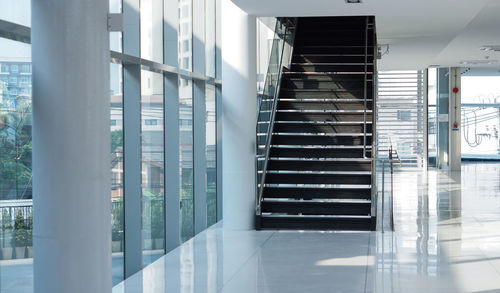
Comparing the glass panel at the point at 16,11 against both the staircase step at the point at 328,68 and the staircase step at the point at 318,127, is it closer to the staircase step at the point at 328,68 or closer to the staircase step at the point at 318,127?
the staircase step at the point at 318,127

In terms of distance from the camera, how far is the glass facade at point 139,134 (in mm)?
5984

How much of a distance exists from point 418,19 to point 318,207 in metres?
3.74

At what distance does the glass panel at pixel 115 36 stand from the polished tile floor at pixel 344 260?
2516mm

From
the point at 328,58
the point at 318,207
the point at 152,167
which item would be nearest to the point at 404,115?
the point at 328,58

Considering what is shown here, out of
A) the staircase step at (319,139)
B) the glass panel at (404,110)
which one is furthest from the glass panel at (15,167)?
the glass panel at (404,110)

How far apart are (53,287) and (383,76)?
75.6 feet

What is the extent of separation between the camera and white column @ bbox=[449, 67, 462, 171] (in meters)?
25.8

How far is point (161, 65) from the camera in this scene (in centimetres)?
921

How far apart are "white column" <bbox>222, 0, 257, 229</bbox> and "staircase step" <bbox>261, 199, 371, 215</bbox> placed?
524 millimetres

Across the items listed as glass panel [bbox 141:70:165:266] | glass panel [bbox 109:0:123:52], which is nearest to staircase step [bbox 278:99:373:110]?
glass panel [bbox 141:70:165:266]

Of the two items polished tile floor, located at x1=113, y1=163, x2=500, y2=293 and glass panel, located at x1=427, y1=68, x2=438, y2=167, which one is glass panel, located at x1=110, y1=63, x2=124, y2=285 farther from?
glass panel, located at x1=427, y1=68, x2=438, y2=167

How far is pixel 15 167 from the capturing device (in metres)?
6.07

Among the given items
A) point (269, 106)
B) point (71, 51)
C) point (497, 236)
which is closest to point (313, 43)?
point (269, 106)

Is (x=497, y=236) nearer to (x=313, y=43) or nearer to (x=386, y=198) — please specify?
(x=386, y=198)
